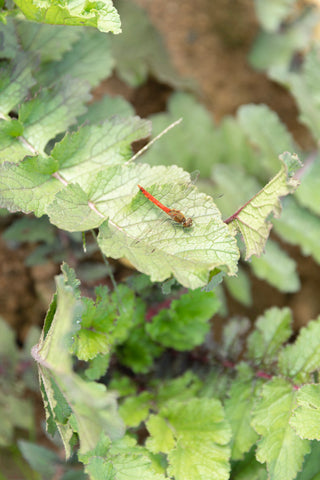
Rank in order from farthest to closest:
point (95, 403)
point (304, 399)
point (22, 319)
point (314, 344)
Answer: point (22, 319) < point (314, 344) < point (304, 399) < point (95, 403)

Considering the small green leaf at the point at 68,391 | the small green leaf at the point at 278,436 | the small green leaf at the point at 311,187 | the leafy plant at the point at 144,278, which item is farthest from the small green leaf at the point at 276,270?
the small green leaf at the point at 68,391

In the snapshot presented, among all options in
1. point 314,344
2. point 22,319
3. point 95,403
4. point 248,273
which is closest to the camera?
point 95,403

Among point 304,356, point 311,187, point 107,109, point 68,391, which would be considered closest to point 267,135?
point 311,187

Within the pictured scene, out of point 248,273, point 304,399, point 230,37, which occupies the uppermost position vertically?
point 230,37

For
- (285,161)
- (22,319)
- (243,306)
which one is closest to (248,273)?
(243,306)

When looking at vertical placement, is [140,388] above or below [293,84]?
below

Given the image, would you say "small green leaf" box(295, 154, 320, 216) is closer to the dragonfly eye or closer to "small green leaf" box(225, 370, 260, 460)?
"small green leaf" box(225, 370, 260, 460)

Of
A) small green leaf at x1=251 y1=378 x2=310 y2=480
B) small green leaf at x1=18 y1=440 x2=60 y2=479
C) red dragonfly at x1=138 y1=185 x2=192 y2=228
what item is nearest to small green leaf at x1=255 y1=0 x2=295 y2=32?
red dragonfly at x1=138 y1=185 x2=192 y2=228

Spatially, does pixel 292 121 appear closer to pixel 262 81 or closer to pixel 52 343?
pixel 262 81
